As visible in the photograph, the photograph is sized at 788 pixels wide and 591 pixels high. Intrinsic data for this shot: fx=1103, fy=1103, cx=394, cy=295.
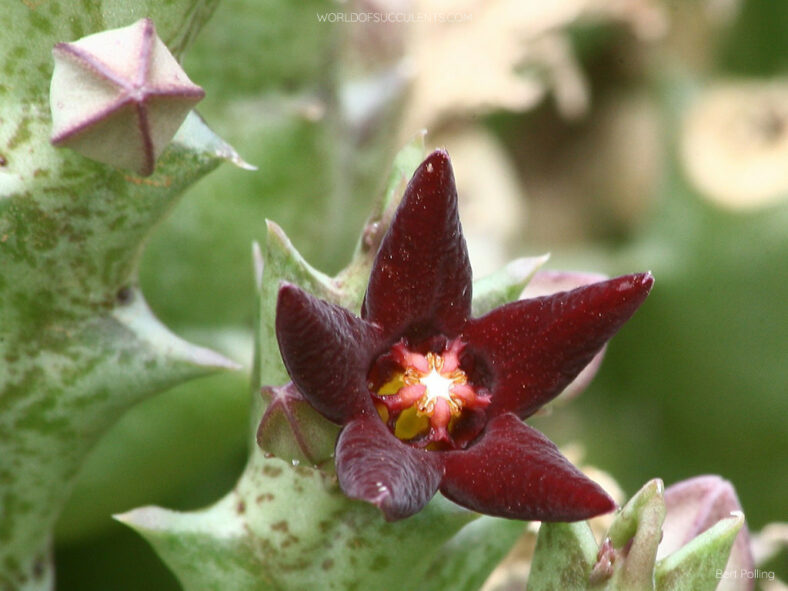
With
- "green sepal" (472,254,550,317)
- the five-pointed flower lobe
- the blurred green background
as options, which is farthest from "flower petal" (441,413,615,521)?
the blurred green background

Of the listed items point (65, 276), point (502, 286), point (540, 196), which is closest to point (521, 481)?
point (502, 286)

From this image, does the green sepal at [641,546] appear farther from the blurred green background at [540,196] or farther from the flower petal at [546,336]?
the blurred green background at [540,196]

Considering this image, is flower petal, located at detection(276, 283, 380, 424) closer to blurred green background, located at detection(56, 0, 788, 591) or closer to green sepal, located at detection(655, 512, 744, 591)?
green sepal, located at detection(655, 512, 744, 591)

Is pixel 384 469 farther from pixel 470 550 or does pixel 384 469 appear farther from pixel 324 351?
Result: pixel 470 550

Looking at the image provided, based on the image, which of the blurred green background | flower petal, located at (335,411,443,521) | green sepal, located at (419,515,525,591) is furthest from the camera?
the blurred green background

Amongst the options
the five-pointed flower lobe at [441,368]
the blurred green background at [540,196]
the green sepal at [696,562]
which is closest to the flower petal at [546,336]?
the five-pointed flower lobe at [441,368]

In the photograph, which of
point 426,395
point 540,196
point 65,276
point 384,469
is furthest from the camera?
point 540,196
